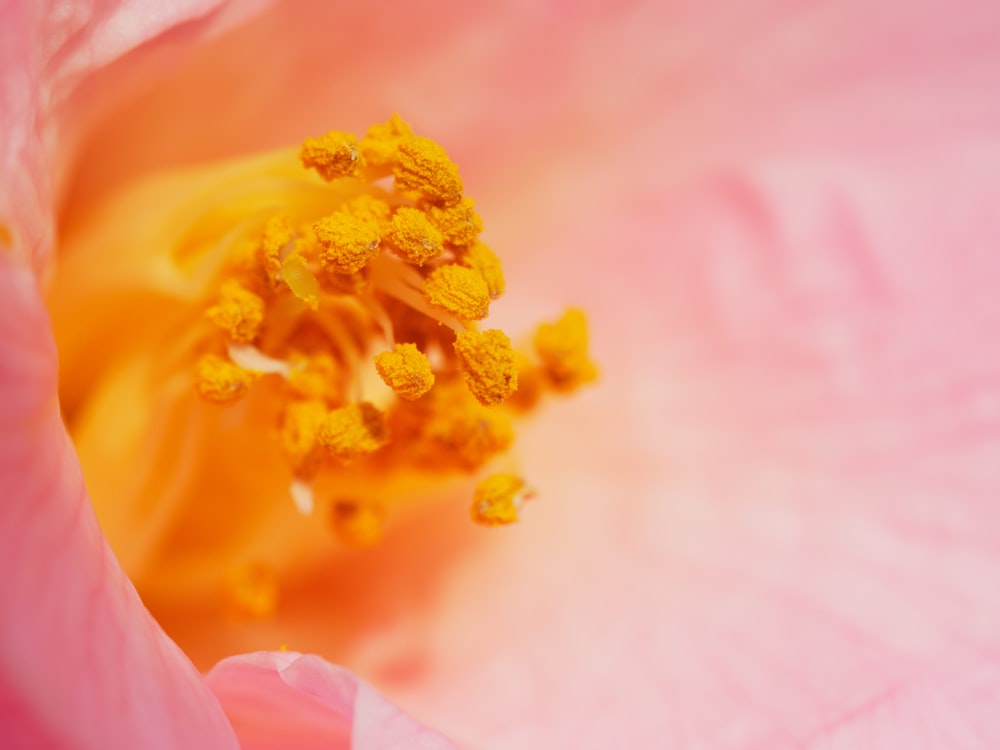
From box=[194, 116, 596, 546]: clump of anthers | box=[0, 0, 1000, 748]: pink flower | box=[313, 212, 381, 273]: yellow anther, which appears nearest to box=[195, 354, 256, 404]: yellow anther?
box=[194, 116, 596, 546]: clump of anthers

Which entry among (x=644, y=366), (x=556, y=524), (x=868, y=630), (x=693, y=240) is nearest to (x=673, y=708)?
(x=868, y=630)

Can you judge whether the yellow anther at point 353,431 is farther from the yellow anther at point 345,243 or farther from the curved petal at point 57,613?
the curved petal at point 57,613

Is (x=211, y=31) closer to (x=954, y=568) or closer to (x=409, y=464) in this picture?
(x=409, y=464)

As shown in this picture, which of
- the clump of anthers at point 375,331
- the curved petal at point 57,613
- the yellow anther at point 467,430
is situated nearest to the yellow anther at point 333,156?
the clump of anthers at point 375,331

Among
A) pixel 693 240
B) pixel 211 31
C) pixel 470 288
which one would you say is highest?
pixel 211 31

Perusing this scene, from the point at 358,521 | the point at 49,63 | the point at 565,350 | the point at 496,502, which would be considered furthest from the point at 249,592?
the point at 49,63
